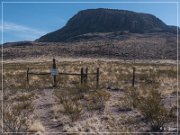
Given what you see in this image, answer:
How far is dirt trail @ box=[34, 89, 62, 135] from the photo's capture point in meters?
14.1

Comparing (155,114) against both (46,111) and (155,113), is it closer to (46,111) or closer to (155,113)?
(155,113)

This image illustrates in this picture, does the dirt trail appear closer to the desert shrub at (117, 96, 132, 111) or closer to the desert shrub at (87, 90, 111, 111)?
the desert shrub at (87, 90, 111, 111)

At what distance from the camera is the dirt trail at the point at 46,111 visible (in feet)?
46.2

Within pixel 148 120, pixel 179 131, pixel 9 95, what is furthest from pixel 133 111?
pixel 9 95

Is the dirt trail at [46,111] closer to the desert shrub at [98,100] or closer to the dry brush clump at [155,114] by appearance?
the desert shrub at [98,100]

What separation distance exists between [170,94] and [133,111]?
19.3 feet

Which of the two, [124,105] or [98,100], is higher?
[98,100]

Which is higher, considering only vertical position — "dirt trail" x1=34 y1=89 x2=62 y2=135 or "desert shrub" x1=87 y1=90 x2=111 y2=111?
"desert shrub" x1=87 y1=90 x2=111 y2=111

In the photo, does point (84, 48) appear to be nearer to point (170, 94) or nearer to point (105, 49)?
point (105, 49)

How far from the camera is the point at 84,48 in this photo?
108250 millimetres

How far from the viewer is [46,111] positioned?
56.2 ft

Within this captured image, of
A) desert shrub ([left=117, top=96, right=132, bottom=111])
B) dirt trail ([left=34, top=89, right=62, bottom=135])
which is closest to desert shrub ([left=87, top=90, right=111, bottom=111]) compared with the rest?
desert shrub ([left=117, top=96, right=132, bottom=111])

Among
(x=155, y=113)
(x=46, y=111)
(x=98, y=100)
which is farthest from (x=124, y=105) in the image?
(x=155, y=113)

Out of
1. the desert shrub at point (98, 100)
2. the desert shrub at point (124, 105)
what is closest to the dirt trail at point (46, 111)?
the desert shrub at point (98, 100)
